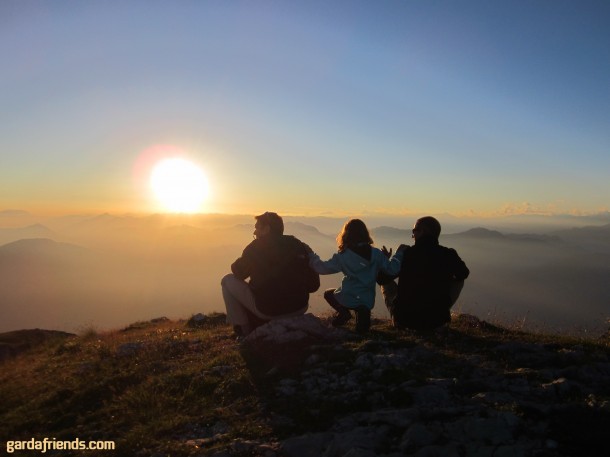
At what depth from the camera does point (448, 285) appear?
928cm

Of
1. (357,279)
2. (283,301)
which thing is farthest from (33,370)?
(357,279)

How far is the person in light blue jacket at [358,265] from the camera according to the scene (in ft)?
30.7

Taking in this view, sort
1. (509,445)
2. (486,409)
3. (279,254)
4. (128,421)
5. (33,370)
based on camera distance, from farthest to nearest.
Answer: (33,370)
(279,254)
(128,421)
(486,409)
(509,445)

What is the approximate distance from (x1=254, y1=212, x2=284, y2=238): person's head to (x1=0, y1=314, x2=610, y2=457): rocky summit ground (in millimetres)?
2109

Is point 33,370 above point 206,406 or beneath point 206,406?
beneath

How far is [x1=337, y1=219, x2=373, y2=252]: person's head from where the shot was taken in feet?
30.8

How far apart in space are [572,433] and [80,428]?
6755mm

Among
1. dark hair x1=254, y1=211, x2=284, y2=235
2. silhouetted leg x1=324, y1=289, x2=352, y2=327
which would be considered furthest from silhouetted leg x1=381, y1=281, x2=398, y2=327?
dark hair x1=254, y1=211, x2=284, y2=235

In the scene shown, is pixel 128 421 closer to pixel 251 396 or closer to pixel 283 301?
pixel 251 396

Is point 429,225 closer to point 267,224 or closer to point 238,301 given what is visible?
point 267,224

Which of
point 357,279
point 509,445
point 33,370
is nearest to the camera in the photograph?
point 509,445

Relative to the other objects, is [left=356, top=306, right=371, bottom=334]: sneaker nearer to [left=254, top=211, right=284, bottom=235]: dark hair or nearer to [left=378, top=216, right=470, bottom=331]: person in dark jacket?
[left=378, top=216, right=470, bottom=331]: person in dark jacket

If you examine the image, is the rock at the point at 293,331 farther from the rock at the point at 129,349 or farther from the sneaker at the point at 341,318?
the rock at the point at 129,349

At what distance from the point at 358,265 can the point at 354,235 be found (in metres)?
0.72
